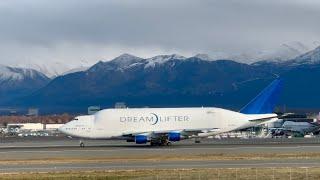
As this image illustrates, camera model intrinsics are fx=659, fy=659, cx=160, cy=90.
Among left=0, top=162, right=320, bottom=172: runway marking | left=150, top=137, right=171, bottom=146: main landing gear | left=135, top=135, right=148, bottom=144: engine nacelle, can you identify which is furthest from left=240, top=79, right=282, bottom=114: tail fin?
left=0, top=162, right=320, bottom=172: runway marking

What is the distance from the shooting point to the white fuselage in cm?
7925

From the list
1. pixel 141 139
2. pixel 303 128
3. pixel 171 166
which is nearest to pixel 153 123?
pixel 141 139

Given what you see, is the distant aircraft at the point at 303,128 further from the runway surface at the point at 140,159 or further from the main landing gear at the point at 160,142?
the runway surface at the point at 140,159

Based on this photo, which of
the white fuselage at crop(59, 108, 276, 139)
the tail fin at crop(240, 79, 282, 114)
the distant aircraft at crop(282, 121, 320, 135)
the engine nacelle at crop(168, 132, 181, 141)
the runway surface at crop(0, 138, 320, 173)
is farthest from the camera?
the distant aircraft at crop(282, 121, 320, 135)

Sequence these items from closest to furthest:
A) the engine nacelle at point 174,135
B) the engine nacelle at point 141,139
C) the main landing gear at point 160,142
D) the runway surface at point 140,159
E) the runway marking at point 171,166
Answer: the runway marking at point 171,166, the runway surface at point 140,159, the engine nacelle at point 174,135, the engine nacelle at point 141,139, the main landing gear at point 160,142

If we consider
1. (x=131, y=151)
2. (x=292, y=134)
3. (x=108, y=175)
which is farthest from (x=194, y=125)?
(x=292, y=134)

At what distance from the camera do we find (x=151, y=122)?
262 ft

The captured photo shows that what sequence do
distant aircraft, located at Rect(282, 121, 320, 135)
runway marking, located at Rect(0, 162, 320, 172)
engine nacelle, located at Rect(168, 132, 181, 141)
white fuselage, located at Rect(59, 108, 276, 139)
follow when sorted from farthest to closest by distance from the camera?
1. distant aircraft, located at Rect(282, 121, 320, 135)
2. white fuselage, located at Rect(59, 108, 276, 139)
3. engine nacelle, located at Rect(168, 132, 181, 141)
4. runway marking, located at Rect(0, 162, 320, 172)

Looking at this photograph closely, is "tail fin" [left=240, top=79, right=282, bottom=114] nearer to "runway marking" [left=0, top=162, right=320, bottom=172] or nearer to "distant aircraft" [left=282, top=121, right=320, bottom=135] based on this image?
"runway marking" [left=0, top=162, right=320, bottom=172]

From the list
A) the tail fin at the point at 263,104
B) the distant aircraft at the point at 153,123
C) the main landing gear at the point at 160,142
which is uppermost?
the tail fin at the point at 263,104

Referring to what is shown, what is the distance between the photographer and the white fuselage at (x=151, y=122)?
260ft

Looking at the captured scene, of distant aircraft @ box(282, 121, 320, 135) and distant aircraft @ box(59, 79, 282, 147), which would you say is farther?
distant aircraft @ box(282, 121, 320, 135)

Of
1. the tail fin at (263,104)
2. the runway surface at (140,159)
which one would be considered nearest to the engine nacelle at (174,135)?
the runway surface at (140,159)

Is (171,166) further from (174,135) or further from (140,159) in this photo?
(174,135)
